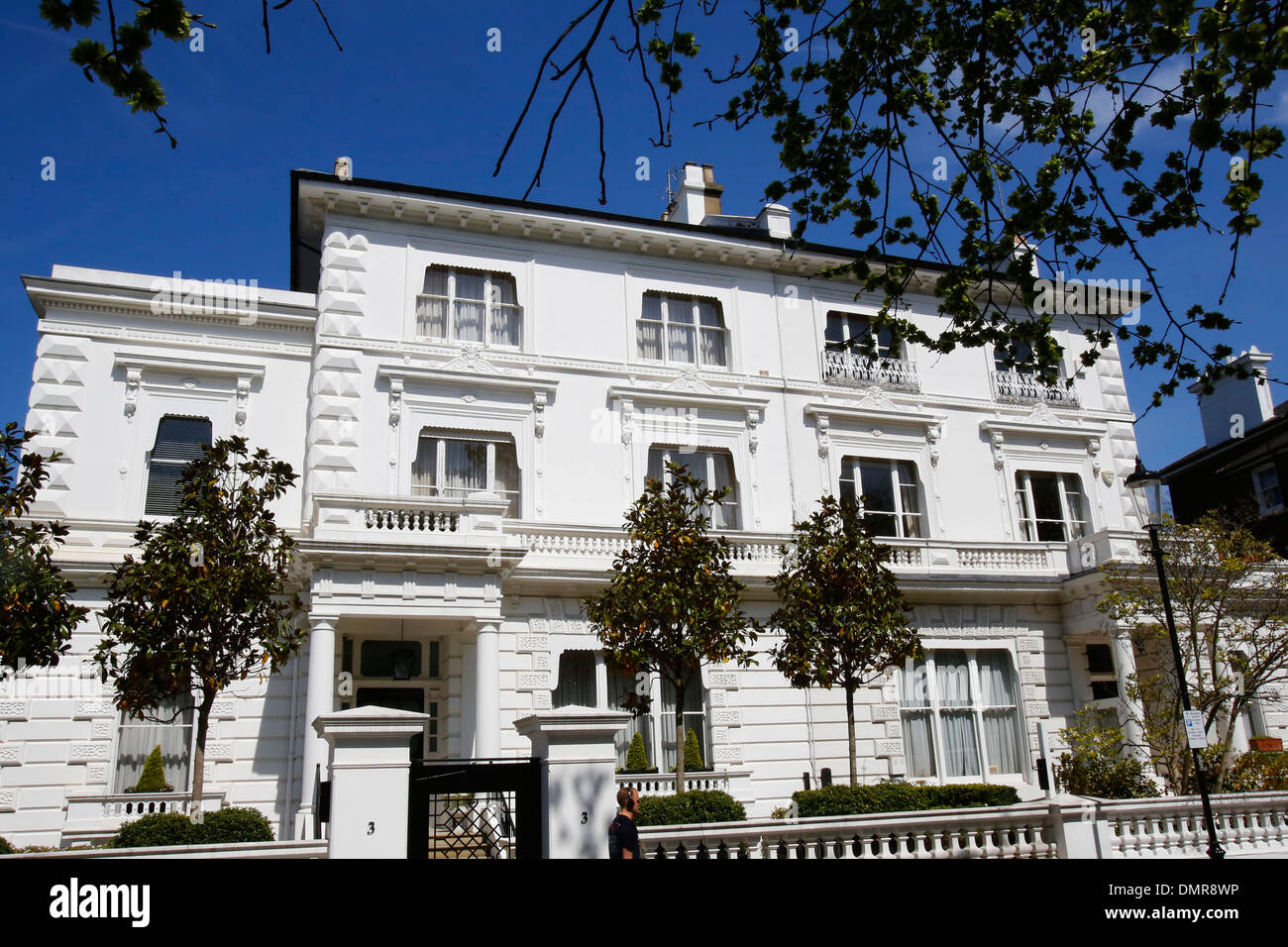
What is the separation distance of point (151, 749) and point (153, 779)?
0.90 meters

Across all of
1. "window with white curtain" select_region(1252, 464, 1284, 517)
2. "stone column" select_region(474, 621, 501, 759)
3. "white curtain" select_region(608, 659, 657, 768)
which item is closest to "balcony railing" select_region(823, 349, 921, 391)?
"white curtain" select_region(608, 659, 657, 768)

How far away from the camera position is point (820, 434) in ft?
81.6

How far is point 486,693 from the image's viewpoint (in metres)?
18.5

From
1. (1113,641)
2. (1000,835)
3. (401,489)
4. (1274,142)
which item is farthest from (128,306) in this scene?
(1113,641)

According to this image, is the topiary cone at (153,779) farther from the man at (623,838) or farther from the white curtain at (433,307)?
the man at (623,838)

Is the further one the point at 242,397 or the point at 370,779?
the point at 242,397

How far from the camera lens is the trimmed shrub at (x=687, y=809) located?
1573cm

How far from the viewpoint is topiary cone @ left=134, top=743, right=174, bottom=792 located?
1762cm

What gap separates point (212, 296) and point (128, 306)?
65.9 inches

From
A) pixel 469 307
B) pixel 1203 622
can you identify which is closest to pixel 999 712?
pixel 1203 622

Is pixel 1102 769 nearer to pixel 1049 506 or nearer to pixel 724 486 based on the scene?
pixel 1049 506

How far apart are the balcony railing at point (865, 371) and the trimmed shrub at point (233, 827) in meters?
16.9
